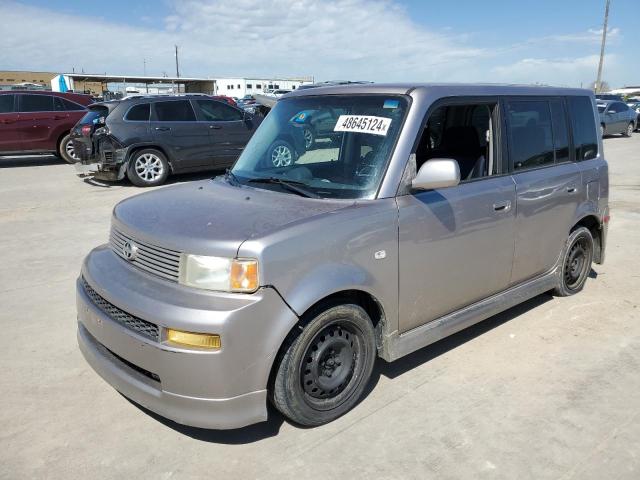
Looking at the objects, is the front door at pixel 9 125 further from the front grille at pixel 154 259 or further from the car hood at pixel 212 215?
the front grille at pixel 154 259

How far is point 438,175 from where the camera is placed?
3.07 m

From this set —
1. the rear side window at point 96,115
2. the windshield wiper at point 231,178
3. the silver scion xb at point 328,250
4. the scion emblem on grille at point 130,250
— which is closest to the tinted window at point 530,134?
the silver scion xb at point 328,250

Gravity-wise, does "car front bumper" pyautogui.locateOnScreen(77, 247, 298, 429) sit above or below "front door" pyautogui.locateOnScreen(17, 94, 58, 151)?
below

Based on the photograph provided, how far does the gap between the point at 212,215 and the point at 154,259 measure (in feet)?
1.29

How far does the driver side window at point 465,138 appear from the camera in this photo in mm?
3809

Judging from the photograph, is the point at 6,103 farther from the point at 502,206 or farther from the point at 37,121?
the point at 502,206

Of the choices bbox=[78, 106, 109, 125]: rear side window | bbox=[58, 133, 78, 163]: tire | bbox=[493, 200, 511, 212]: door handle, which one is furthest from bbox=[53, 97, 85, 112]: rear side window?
bbox=[493, 200, 511, 212]: door handle

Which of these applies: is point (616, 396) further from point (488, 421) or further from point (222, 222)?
point (222, 222)

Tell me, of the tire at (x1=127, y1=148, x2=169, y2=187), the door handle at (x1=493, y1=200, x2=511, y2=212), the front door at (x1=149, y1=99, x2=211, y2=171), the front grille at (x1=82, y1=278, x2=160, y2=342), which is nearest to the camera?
the front grille at (x1=82, y1=278, x2=160, y2=342)

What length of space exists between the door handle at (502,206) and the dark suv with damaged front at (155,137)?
8.28 m

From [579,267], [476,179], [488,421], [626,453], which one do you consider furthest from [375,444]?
[579,267]

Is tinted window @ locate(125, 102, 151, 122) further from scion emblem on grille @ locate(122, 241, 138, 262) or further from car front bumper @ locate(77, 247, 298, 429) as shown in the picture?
car front bumper @ locate(77, 247, 298, 429)

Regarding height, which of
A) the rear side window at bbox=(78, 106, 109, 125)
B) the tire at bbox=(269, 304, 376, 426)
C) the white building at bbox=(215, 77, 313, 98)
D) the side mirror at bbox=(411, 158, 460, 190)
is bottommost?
the tire at bbox=(269, 304, 376, 426)

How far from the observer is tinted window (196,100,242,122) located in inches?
444
